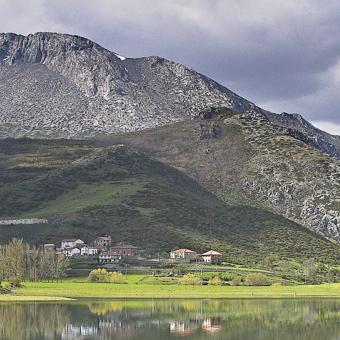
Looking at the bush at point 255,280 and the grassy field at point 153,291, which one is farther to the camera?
the bush at point 255,280

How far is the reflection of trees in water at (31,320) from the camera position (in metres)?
85.9

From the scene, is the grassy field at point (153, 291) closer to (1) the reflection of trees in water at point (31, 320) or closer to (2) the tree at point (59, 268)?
(2) the tree at point (59, 268)

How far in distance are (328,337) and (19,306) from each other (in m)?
60.7

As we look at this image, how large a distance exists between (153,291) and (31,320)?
66.7 meters

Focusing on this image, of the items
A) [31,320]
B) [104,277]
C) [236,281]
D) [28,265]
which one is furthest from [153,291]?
[31,320]

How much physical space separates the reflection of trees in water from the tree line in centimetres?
5727

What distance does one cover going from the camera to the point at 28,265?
7456 inches

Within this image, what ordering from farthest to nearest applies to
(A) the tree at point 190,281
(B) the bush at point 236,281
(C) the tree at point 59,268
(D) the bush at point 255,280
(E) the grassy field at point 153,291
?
(C) the tree at point 59,268 < (D) the bush at point 255,280 < (B) the bush at point 236,281 < (A) the tree at point 190,281 < (E) the grassy field at point 153,291

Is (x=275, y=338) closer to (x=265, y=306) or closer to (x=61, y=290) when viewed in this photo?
(x=265, y=306)

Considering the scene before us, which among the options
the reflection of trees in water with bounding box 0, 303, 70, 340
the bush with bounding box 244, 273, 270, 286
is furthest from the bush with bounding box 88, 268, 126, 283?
the reflection of trees in water with bounding box 0, 303, 70, 340

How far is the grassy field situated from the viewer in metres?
158

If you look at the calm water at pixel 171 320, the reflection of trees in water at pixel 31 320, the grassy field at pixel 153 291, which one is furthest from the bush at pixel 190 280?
the reflection of trees in water at pixel 31 320

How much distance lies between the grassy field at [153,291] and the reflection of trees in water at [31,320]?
24.4 metres

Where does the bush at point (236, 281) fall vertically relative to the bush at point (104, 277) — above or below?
below
